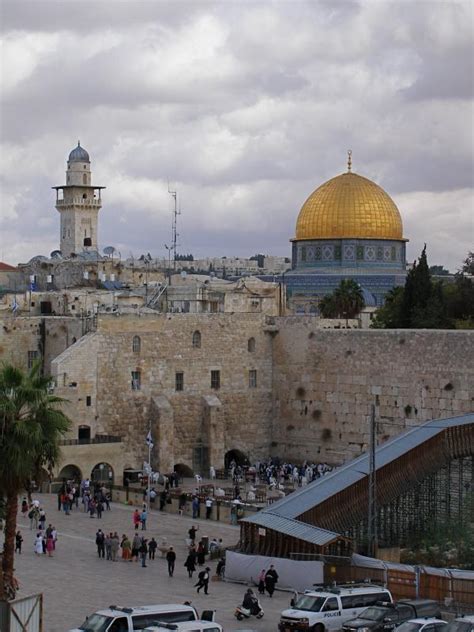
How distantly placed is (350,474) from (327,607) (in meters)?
8.53

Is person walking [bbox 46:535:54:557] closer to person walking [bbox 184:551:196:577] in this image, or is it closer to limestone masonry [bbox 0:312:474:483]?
person walking [bbox 184:551:196:577]

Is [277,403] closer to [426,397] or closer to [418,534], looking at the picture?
[426,397]

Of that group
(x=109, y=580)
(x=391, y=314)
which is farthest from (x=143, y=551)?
(x=391, y=314)

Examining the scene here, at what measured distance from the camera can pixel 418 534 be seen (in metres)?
30.3

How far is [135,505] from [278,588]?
39.6 feet

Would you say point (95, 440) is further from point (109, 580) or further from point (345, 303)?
point (345, 303)

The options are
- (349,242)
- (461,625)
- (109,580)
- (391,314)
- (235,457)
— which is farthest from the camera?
(349,242)

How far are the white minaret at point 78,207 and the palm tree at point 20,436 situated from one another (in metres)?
50.7

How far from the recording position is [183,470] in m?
46.8

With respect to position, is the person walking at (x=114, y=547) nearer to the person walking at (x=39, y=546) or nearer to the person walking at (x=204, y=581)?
the person walking at (x=39, y=546)

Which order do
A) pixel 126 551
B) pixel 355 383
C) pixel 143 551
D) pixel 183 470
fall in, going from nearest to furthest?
pixel 143 551 < pixel 126 551 < pixel 355 383 < pixel 183 470

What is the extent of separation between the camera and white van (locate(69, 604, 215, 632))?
2045cm

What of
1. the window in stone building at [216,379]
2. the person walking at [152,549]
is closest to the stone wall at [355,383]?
the window in stone building at [216,379]

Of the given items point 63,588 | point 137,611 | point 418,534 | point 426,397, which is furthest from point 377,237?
point 137,611
